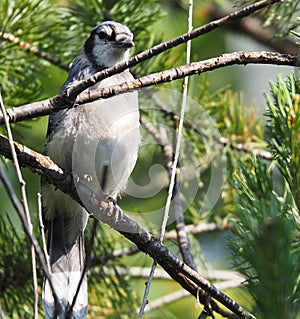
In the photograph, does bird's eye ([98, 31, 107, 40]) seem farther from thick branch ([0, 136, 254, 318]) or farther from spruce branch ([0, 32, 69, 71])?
thick branch ([0, 136, 254, 318])

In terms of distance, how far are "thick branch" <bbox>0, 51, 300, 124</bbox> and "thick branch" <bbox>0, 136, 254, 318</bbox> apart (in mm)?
127

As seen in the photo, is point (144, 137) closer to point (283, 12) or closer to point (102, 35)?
point (102, 35)

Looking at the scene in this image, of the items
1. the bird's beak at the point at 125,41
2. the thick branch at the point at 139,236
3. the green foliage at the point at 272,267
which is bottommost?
the green foliage at the point at 272,267

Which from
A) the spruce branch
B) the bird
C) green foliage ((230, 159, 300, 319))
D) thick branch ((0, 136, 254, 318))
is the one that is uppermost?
the spruce branch

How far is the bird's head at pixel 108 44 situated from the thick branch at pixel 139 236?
69 cm

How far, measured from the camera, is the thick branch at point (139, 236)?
167cm

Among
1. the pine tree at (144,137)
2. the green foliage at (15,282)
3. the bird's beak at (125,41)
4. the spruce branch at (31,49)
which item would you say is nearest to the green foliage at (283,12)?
the pine tree at (144,137)

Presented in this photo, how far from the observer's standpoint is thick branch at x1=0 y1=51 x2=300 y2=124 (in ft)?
4.90

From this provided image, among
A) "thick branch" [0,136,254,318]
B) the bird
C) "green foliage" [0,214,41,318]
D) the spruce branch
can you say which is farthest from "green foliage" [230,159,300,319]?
the spruce branch

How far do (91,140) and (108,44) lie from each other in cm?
42

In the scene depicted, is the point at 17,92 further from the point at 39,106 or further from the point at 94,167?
the point at 39,106

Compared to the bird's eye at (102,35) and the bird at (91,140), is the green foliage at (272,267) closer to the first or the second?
the bird at (91,140)

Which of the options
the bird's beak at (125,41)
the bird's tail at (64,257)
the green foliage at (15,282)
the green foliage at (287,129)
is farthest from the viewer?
the bird's tail at (64,257)

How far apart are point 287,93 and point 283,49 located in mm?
1591
